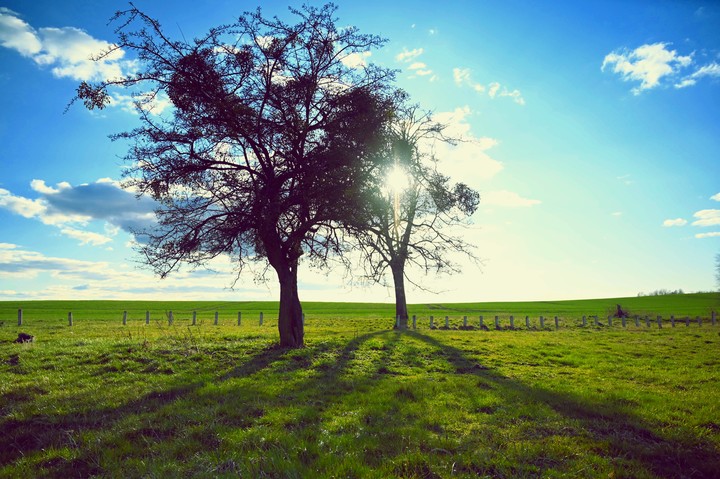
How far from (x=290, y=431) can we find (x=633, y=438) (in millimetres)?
5977

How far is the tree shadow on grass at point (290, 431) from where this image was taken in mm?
6090

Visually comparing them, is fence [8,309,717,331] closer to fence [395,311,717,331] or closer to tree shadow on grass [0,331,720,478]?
fence [395,311,717,331]

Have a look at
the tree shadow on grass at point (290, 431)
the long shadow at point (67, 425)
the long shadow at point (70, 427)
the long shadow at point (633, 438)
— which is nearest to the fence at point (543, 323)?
the long shadow at point (633, 438)

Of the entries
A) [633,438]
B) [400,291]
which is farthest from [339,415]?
[400,291]

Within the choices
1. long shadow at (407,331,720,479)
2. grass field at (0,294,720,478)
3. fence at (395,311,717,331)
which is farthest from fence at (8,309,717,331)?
long shadow at (407,331,720,479)

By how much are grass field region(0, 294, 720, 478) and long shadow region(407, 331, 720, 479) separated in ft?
0.12

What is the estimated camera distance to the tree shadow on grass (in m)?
6.09

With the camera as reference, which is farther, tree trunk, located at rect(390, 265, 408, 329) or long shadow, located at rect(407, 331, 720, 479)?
tree trunk, located at rect(390, 265, 408, 329)

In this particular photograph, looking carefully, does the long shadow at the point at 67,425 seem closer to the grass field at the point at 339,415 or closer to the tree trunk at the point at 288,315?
the grass field at the point at 339,415

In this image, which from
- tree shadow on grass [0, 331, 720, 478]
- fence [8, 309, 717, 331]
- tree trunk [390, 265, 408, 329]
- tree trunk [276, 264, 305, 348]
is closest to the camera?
tree shadow on grass [0, 331, 720, 478]

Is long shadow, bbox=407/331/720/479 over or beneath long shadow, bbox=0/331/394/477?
beneath

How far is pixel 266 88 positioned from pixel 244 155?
2694 mm

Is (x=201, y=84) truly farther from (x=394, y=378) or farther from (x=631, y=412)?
(x=631, y=412)

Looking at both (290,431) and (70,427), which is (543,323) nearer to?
(290,431)
